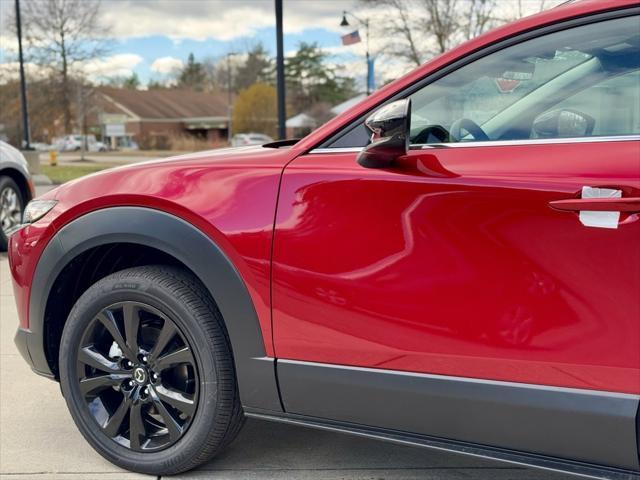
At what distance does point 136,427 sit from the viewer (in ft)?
8.53

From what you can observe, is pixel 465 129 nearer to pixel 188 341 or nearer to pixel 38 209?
pixel 188 341

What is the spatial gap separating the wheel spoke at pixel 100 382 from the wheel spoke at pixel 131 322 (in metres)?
0.15

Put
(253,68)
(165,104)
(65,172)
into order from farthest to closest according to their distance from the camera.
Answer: (253,68) → (165,104) → (65,172)

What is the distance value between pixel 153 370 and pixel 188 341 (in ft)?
0.73

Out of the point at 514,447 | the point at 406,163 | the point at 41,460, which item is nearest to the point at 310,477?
the point at 514,447

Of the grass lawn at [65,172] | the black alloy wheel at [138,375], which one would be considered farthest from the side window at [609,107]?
the grass lawn at [65,172]

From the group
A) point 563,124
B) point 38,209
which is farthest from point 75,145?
point 563,124

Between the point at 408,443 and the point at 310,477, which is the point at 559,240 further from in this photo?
the point at 310,477

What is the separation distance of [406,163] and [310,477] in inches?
52.4

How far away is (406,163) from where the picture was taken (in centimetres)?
212

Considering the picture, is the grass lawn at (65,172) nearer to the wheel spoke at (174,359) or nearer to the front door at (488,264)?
the wheel spoke at (174,359)

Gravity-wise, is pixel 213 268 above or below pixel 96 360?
above

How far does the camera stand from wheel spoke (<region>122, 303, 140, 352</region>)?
8.25 ft

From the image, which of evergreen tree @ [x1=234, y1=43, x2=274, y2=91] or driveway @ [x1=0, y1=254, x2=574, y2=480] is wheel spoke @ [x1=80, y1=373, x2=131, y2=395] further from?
evergreen tree @ [x1=234, y1=43, x2=274, y2=91]
